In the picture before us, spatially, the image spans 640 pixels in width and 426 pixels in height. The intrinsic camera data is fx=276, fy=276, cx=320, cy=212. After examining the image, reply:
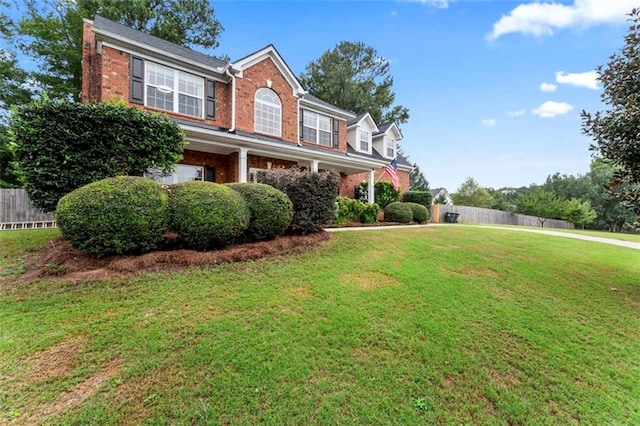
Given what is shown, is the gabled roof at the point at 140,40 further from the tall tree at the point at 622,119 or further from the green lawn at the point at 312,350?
the tall tree at the point at 622,119

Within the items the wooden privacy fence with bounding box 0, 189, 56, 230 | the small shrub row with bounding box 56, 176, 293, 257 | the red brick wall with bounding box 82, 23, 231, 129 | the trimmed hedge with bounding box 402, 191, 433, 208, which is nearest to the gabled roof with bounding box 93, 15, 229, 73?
the red brick wall with bounding box 82, 23, 231, 129

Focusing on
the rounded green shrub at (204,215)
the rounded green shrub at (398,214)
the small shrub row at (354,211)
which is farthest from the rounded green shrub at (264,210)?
the rounded green shrub at (398,214)

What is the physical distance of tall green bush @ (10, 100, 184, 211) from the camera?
5938mm

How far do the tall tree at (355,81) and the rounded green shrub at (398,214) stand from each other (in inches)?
739

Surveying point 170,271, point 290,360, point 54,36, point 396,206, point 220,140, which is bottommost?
point 290,360

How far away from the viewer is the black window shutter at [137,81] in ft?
34.8

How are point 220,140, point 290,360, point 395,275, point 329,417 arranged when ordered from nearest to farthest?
point 329,417 → point 290,360 → point 395,275 → point 220,140

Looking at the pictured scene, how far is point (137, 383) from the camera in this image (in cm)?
269

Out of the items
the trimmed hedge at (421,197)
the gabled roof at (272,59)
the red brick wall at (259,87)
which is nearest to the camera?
the gabled roof at (272,59)

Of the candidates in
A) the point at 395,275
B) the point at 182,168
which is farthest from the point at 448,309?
the point at 182,168

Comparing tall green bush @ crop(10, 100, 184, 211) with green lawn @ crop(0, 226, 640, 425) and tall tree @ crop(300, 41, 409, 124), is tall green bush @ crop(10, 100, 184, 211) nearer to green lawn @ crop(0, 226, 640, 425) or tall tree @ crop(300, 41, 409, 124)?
green lawn @ crop(0, 226, 640, 425)

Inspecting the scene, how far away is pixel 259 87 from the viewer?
44.2 feet

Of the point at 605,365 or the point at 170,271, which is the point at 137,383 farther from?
the point at 605,365

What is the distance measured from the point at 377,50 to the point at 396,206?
81.9 ft
